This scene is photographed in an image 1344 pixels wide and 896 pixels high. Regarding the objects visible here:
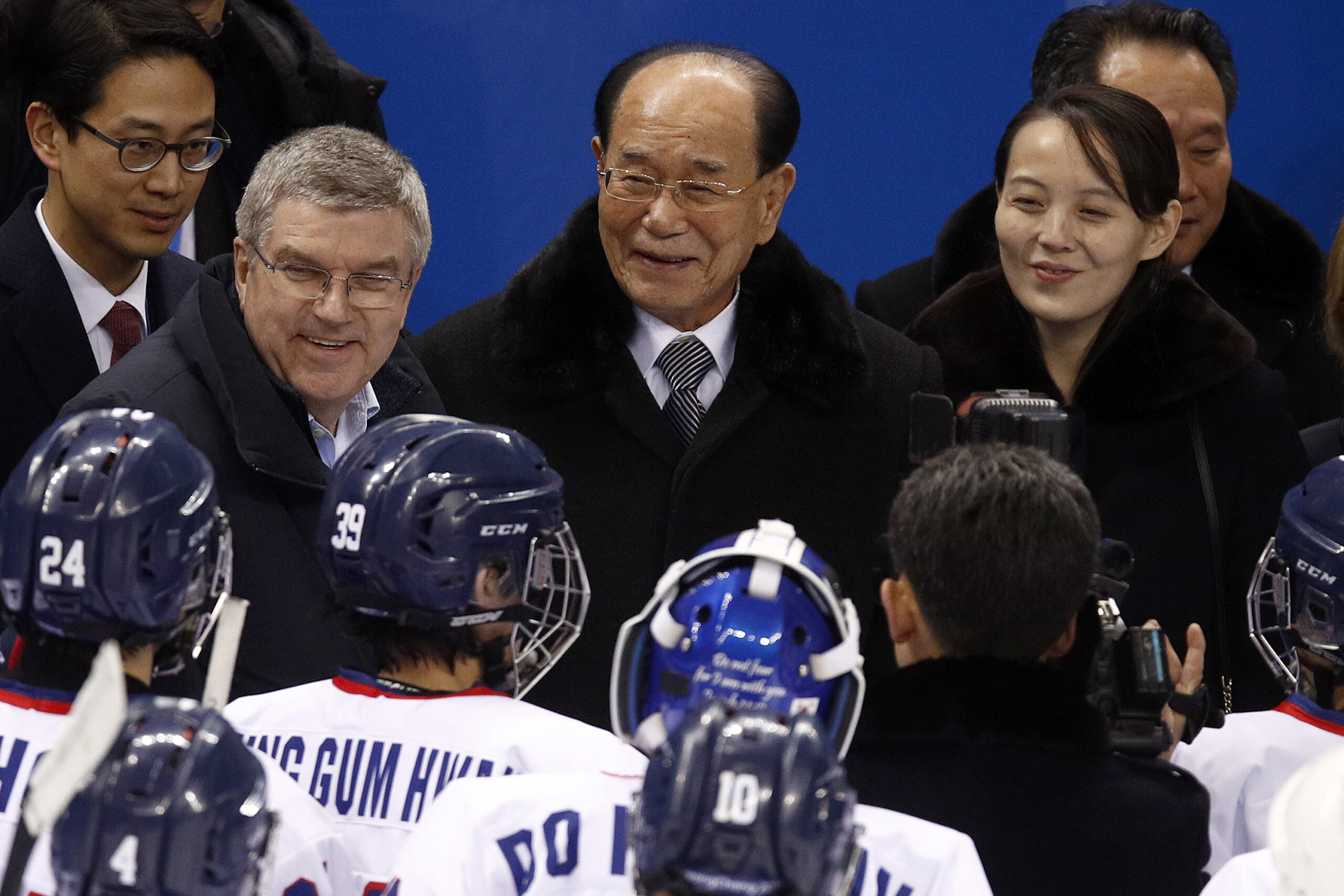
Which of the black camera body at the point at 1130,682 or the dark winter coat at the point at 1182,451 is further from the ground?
the dark winter coat at the point at 1182,451

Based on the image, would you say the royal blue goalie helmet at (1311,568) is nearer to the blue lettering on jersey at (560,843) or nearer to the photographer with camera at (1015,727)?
the photographer with camera at (1015,727)

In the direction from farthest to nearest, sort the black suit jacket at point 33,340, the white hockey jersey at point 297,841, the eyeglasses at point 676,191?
the black suit jacket at point 33,340 < the eyeglasses at point 676,191 < the white hockey jersey at point 297,841

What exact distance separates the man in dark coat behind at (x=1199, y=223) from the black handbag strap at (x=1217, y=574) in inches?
30.1

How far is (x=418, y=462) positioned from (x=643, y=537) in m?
0.92

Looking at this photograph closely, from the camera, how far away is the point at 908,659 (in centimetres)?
227

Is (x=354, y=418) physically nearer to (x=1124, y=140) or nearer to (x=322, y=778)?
(x=322, y=778)

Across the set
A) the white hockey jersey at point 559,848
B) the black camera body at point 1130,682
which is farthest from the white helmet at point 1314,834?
the black camera body at point 1130,682

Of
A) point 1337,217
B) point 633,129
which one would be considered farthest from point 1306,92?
point 633,129

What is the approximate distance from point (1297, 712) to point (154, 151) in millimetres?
2397

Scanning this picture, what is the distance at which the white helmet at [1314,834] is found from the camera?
1363 mm

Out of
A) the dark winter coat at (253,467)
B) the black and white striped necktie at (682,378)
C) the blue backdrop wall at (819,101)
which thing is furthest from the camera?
the blue backdrop wall at (819,101)

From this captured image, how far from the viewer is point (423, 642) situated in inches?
84.5

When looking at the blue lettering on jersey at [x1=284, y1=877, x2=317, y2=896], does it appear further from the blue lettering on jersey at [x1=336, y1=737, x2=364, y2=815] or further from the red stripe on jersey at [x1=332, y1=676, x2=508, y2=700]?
the red stripe on jersey at [x1=332, y1=676, x2=508, y2=700]

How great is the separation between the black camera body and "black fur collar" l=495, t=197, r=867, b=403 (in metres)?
0.92
